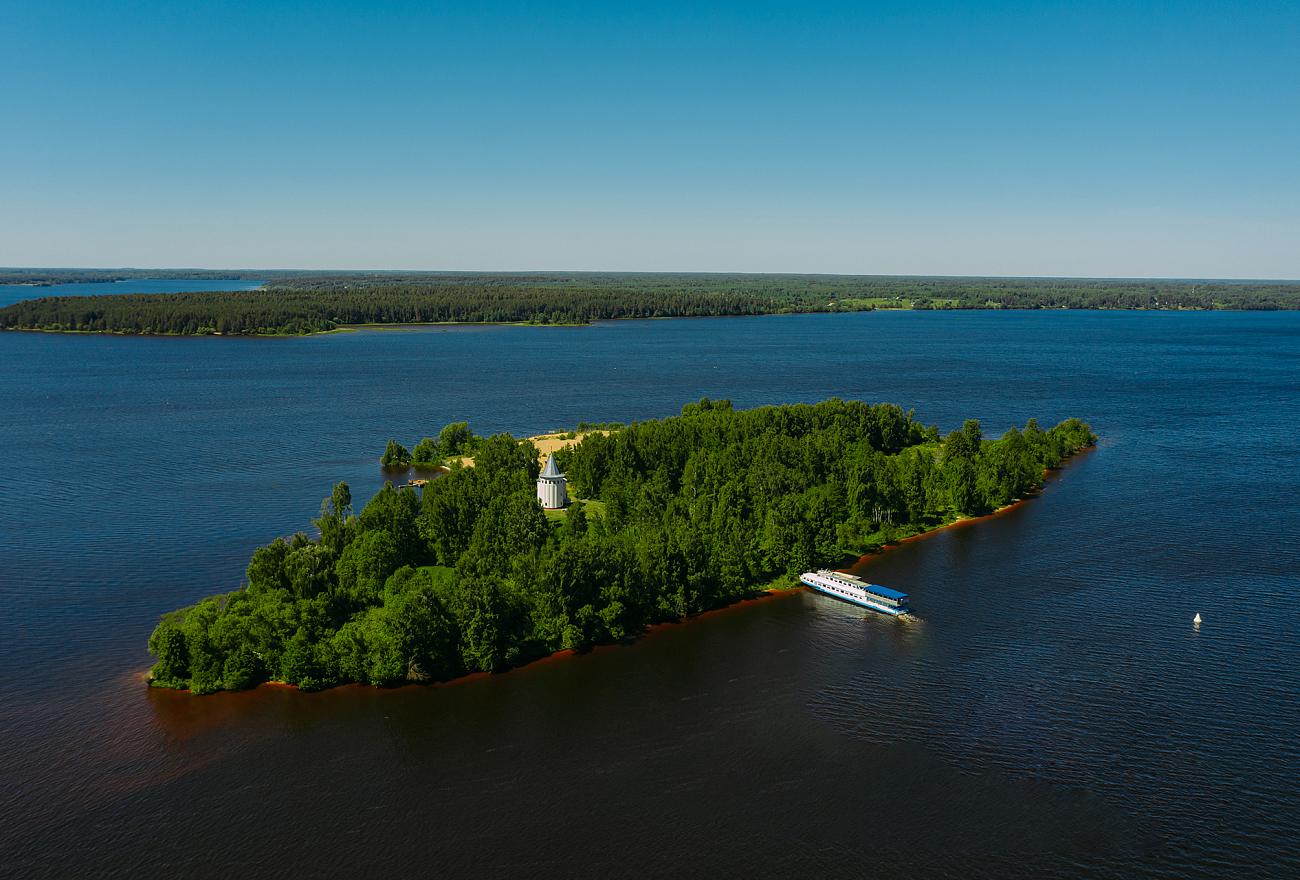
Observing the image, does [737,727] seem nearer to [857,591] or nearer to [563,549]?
[563,549]

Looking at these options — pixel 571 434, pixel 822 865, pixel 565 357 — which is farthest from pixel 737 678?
pixel 565 357

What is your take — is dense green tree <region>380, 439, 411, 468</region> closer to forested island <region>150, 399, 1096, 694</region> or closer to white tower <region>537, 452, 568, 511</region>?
forested island <region>150, 399, 1096, 694</region>

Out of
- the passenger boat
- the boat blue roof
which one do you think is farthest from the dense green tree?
the boat blue roof

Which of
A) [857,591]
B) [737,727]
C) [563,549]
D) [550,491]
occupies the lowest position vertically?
[737,727]

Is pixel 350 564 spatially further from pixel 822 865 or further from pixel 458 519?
pixel 822 865

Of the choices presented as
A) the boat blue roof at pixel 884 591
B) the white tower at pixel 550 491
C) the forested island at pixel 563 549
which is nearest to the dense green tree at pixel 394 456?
the forested island at pixel 563 549

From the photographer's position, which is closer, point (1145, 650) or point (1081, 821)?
point (1081, 821)

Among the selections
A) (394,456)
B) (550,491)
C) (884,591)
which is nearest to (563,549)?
(550,491)
